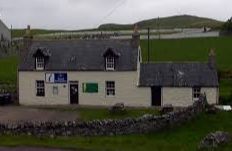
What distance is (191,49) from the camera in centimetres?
9738

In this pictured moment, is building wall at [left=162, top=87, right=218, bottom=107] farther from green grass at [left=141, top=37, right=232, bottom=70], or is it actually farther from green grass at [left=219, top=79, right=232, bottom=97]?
green grass at [left=141, top=37, right=232, bottom=70]

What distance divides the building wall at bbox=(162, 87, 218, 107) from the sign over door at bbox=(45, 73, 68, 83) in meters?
9.43

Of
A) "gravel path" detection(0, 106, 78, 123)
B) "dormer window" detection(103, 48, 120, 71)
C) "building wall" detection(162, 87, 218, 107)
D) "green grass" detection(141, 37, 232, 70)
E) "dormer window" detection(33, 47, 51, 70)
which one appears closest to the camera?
"gravel path" detection(0, 106, 78, 123)

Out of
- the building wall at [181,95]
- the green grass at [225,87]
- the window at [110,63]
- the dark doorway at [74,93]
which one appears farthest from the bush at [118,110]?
the green grass at [225,87]

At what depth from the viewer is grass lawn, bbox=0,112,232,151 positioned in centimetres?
3569

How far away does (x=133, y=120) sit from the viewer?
4006cm

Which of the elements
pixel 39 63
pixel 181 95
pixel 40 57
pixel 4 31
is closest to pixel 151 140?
pixel 181 95

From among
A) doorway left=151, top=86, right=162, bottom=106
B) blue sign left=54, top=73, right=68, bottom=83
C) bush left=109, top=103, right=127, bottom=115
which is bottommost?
bush left=109, top=103, right=127, bottom=115

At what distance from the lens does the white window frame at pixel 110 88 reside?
5647 cm

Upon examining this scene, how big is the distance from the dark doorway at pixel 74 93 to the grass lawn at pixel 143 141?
16697 mm

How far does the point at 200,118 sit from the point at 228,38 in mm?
70871

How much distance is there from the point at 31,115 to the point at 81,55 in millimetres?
10601

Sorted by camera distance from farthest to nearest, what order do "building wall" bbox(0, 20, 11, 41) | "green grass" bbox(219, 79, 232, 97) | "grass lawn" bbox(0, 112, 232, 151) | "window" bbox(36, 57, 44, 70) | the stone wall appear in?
1. "building wall" bbox(0, 20, 11, 41)
2. "green grass" bbox(219, 79, 232, 97)
3. "window" bbox(36, 57, 44, 70)
4. the stone wall
5. "grass lawn" bbox(0, 112, 232, 151)

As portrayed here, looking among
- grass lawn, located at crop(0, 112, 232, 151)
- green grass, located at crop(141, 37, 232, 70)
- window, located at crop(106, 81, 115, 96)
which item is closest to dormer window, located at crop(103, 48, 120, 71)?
window, located at crop(106, 81, 115, 96)
